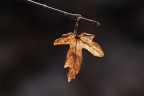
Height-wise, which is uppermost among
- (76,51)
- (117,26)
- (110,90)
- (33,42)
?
(76,51)

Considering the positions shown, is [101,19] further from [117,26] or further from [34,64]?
[34,64]

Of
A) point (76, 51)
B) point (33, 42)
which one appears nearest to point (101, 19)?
point (33, 42)

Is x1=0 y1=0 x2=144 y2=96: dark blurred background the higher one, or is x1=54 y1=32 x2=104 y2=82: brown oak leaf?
x1=54 y1=32 x2=104 y2=82: brown oak leaf

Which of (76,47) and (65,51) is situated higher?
(76,47)

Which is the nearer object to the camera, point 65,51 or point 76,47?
point 76,47

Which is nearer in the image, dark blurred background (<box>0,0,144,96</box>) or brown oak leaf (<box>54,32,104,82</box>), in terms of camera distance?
brown oak leaf (<box>54,32,104,82</box>)

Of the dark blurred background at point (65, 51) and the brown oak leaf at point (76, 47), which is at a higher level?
the brown oak leaf at point (76, 47)

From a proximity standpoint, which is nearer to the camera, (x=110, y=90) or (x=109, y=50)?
(x=110, y=90)

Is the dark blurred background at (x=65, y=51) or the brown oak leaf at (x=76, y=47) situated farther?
the dark blurred background at (x=65, y=51)
